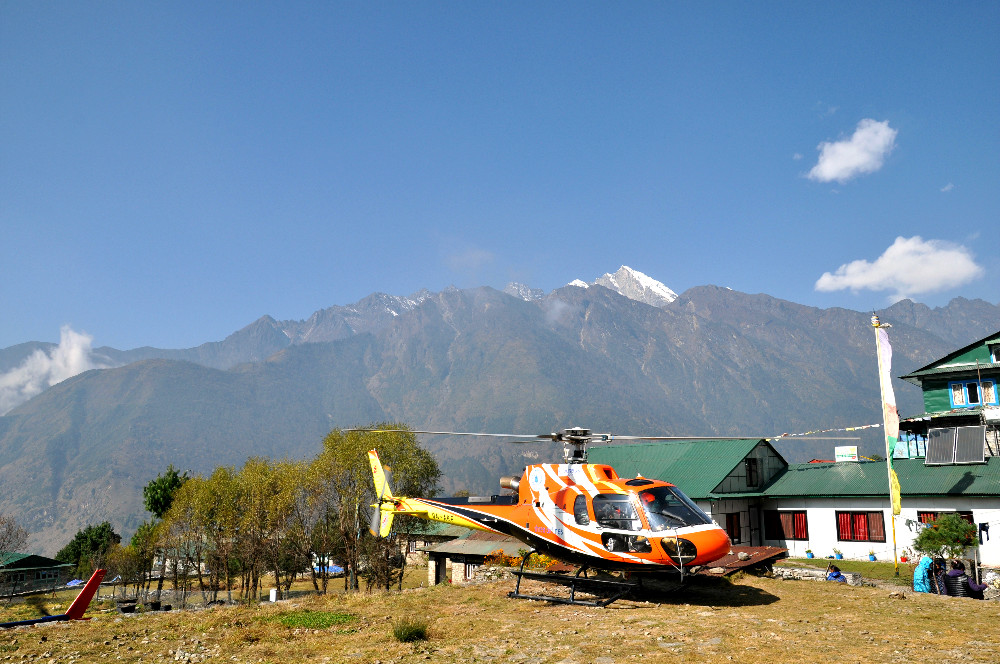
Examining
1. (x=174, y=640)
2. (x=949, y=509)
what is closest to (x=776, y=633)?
(x=174, y=640)

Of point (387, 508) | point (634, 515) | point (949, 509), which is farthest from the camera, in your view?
point (949, 509)

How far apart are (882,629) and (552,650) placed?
7225 mm

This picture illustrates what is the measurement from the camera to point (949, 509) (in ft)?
107

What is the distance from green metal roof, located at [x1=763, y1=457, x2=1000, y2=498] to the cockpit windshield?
78.0 ft

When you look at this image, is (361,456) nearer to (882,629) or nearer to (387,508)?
(387,508)

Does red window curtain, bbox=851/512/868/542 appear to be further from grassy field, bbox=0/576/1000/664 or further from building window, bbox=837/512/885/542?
grassy field, bbox=0/576/1000/664

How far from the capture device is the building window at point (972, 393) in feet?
128

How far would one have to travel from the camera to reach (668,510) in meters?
16.6

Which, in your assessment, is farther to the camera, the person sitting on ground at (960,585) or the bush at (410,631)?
the person sitting on ground at (960,585)

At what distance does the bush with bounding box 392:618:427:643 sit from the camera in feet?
44.7

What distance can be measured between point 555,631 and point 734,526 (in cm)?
2751

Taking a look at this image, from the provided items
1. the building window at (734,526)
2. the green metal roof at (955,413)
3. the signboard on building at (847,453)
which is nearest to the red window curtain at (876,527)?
the building window at (734,526)

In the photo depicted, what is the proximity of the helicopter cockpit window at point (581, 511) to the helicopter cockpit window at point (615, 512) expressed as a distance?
0.33m

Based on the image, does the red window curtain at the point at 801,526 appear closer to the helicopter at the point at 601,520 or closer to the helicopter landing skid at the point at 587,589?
the helicopter landing skid at the point at 587,589
